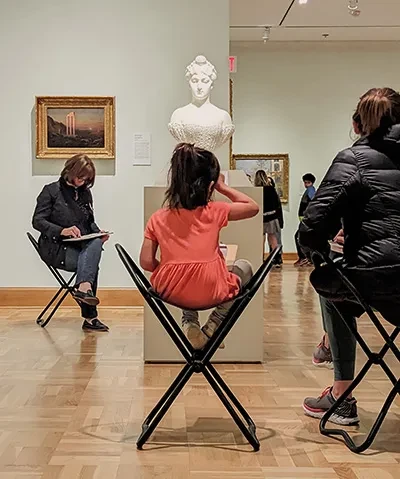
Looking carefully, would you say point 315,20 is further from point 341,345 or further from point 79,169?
point 341,345

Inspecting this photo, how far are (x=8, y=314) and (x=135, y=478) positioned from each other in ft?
13.0

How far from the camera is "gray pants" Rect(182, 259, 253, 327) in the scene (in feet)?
9.03

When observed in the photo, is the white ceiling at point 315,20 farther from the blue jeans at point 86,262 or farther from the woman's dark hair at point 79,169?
the blue jeans at point 86,262

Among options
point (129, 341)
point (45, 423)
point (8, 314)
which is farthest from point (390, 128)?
point (8, 314)

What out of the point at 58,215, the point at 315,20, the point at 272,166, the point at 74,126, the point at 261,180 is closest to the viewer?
the point at 58,215

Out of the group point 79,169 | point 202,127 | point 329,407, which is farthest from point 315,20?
point 329,407

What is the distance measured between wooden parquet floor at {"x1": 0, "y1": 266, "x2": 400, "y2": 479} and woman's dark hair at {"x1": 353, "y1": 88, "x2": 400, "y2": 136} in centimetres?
117

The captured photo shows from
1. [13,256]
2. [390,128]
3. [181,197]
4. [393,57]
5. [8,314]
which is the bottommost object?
[8,314]

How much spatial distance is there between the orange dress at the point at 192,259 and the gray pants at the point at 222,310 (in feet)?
0.21

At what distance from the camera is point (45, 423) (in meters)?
2.93

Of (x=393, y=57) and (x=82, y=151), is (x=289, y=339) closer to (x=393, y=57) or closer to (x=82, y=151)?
(x=82, y=151)

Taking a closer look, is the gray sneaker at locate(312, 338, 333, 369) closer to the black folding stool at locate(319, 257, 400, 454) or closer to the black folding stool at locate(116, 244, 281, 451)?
the black folding stool at locate(319, 257, 400, 454)

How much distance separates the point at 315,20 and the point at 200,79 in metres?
6.86

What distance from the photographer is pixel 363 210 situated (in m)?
2.62
